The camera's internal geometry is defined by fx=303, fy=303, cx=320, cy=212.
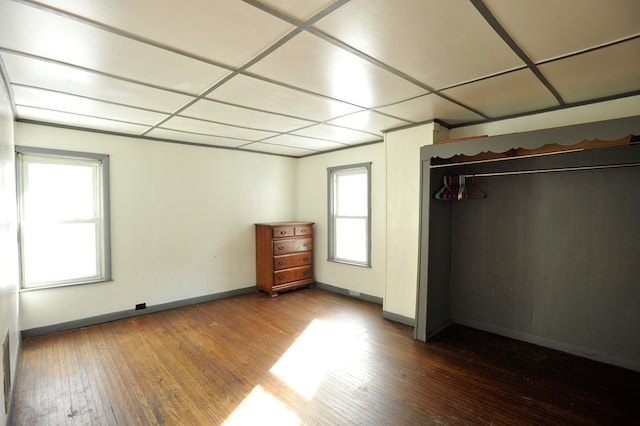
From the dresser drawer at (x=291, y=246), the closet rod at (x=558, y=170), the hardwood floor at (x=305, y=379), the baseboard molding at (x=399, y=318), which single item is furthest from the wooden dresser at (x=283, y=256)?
the closet rod at (x=558, y=170)

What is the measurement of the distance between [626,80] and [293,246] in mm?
4361

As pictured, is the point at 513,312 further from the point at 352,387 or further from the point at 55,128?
the point at 55,128

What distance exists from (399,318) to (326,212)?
2.21 meters

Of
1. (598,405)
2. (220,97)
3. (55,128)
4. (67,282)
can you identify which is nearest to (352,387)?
(598,405)

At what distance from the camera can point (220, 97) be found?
2.66 meters

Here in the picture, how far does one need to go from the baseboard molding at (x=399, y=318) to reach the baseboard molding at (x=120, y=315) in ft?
8.05

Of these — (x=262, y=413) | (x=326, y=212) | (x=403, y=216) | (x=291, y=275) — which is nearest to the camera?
(x=262, y=413)

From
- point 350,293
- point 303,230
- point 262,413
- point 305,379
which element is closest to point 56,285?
point 262,413

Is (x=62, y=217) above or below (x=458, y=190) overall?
below

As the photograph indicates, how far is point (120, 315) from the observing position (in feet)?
13.1

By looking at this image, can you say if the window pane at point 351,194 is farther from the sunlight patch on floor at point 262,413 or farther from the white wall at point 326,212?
the sunlight patch on floor at point 262,413

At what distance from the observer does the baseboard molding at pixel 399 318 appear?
374 cm

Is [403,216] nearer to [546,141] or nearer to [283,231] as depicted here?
[546,141]

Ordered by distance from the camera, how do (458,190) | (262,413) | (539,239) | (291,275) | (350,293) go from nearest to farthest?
(262,413), (539,239), (458,190), (350,293), (291,275)
